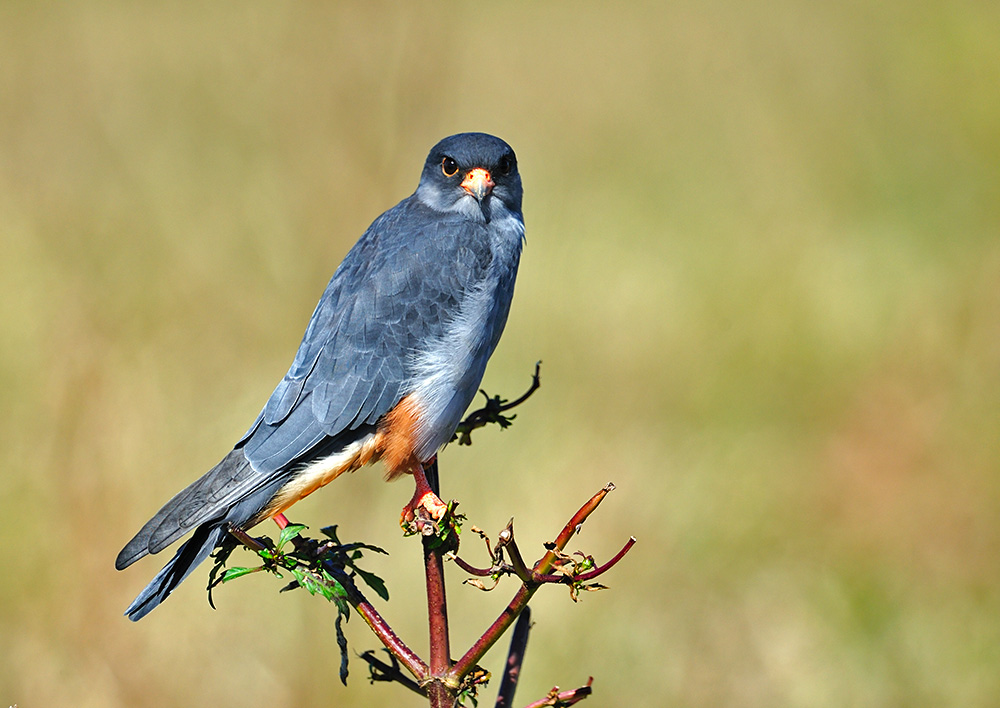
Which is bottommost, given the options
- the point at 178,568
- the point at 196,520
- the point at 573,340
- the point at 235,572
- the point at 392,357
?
the point at 235,572

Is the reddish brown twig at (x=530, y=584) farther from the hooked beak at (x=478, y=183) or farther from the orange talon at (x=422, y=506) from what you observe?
the hooked beak at (x=478, y=183)

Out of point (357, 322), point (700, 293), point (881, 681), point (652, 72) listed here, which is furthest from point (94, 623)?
point (652, 72)

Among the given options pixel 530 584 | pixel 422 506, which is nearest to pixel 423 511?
pixel 422 506

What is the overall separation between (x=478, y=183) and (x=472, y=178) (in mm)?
38

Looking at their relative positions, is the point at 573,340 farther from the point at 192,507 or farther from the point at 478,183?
the point at 192,507

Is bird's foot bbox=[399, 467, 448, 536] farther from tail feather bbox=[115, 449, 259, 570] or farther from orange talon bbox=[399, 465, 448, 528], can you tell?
tail feather bbox=[115, 449, 259, 570]

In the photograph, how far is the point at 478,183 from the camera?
11.6 feet

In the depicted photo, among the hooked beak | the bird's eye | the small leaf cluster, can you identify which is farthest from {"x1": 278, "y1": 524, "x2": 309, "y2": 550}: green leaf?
the bird's eye

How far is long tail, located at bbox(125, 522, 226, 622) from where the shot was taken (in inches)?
98.4

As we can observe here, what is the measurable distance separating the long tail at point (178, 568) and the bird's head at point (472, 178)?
1.58 m

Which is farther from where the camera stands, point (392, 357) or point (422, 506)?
Answer: point (392, 357)

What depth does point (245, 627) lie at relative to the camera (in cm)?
425

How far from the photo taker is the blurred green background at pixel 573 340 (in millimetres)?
4090

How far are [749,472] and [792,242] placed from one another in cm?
→ 208
